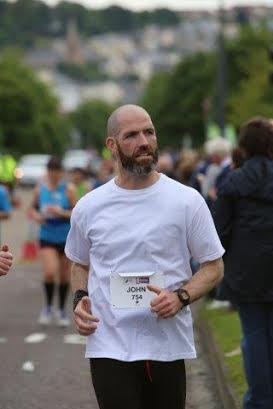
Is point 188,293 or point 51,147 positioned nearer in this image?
point 188,293

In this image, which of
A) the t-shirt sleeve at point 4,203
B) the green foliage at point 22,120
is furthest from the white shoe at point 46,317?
the green foliage at point 22,120

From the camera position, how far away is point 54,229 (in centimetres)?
1378

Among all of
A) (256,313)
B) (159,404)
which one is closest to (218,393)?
(256,313)

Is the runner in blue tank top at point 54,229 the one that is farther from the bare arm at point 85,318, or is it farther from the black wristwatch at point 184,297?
the black wristwatch at point 184,297

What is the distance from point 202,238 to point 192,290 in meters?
→ 0.23

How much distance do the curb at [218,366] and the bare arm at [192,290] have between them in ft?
8.92

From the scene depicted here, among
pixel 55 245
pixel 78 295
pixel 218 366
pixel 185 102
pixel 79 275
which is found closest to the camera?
pixel 78 295

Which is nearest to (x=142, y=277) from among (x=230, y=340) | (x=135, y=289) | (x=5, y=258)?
(x=135, y=289)

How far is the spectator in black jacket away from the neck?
1750mm

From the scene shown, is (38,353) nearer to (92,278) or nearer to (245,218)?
(245,218)

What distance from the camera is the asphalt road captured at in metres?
9.07

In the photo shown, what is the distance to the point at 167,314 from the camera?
Result: 5.09m

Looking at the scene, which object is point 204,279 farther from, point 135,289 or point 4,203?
point 4,203

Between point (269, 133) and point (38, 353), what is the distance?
4974 millimetres
